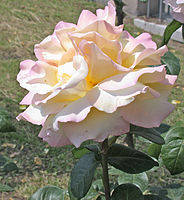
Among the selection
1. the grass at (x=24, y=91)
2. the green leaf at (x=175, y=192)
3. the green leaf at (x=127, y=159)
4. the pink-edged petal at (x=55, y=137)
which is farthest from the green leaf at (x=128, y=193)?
the grass at (x=24, y=91)

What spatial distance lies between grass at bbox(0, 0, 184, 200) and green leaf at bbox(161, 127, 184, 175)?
4.85 ft

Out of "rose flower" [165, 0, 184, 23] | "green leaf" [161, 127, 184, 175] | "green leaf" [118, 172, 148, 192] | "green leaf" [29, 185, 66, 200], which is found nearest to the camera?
"rose flower" [165, 0, 184, 23]

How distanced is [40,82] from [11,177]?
6.23 ft

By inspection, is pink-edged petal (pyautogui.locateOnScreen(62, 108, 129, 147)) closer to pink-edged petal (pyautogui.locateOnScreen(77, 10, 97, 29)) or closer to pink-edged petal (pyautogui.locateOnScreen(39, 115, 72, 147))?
pink-edged petal (pyautogui.locateOnScreen(39, 115, 72, 147))

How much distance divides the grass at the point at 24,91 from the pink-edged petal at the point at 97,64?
5.95ft

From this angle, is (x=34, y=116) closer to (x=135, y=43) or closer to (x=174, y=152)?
(x=135, y=43)

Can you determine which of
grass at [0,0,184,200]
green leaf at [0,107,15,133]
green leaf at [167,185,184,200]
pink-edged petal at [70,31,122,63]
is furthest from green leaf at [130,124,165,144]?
grass at [0,0,184,200]

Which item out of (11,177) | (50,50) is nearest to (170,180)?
(11,177)

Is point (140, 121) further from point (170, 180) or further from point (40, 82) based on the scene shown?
point (170, 180)

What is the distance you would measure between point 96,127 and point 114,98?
0.22 feet

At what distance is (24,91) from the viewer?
11.8 feet

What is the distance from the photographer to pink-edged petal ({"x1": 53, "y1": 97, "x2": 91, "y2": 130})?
679mm

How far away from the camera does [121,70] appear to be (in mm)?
727

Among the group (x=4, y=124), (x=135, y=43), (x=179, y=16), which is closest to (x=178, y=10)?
(x=179, y=16)
